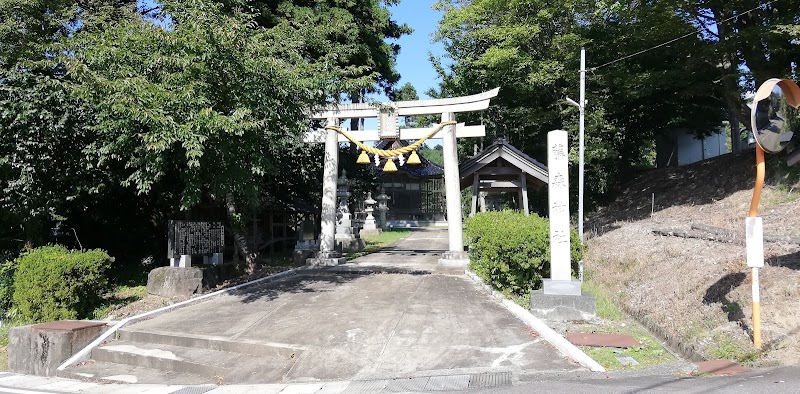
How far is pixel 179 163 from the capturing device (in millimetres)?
10102

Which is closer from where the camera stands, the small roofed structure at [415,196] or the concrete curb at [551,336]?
the concrete curb at [551,336]

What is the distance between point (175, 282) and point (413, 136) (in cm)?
817

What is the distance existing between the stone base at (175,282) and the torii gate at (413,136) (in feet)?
14.3

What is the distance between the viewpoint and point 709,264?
878 centimetres

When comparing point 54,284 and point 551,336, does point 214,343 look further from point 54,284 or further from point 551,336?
point 551,336

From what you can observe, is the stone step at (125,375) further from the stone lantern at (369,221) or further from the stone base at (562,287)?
the stone lantern at (369,221)

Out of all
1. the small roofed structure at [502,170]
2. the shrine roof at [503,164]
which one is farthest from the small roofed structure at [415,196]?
the shrine roof at [503,164]

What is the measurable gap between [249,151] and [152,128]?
6.10ft

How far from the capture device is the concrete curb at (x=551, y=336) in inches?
235

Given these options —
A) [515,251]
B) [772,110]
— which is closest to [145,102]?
[515,251]

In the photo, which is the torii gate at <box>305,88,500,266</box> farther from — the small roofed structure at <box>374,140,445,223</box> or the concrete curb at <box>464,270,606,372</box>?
the small roofed structure at <box>374,140,445,223</box>

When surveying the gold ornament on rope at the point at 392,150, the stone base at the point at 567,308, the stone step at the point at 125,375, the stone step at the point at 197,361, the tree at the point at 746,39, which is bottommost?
the stone step at the point at 125,375

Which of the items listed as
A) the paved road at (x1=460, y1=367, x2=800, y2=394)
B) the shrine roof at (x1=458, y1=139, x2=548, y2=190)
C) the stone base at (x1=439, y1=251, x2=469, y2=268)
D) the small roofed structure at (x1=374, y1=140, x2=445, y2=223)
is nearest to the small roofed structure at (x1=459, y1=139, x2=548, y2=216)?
the shrine roof at (x1=458, y1=139, x2=548, y2=190)

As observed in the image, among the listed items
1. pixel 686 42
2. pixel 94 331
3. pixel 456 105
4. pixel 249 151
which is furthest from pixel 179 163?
pixel 686 42
